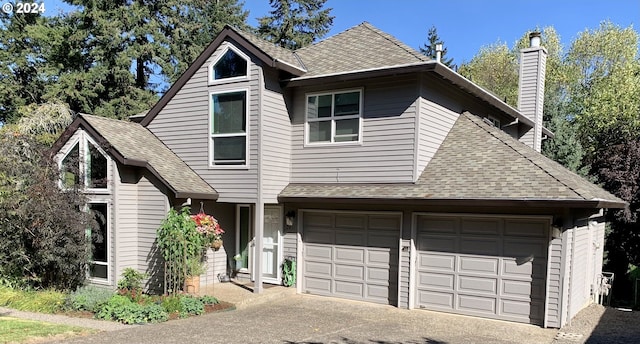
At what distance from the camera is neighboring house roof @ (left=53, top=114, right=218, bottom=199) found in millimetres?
9754

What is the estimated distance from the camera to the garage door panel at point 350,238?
10008mm

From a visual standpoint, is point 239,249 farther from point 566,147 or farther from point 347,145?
point 566,147

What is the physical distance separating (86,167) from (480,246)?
9303 millimetres

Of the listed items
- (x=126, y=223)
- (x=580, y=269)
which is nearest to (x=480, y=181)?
(x=580, y=269)

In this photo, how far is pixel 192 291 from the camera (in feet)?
31.0

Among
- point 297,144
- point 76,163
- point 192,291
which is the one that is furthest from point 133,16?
point 192,291

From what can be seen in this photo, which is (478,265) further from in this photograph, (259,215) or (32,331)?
(32,331)

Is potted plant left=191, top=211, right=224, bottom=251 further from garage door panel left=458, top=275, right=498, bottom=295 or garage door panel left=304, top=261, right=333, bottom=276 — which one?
garage door panel left=458, top=275, right=498, bottom=295

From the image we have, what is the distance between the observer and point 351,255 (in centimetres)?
1013

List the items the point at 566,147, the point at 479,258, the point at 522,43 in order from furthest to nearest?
1. the point at 522,43
2. the point at 566,147
3. the point at 479,258

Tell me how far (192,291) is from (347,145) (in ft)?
16.0

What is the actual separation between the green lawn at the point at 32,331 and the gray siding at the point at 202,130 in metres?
4.33

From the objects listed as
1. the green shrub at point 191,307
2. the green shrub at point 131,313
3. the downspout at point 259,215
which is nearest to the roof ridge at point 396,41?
the downspout at point 259,215

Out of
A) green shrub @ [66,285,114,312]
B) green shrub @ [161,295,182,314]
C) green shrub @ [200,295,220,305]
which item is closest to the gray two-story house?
green shrub @ [66,285,114,312]
